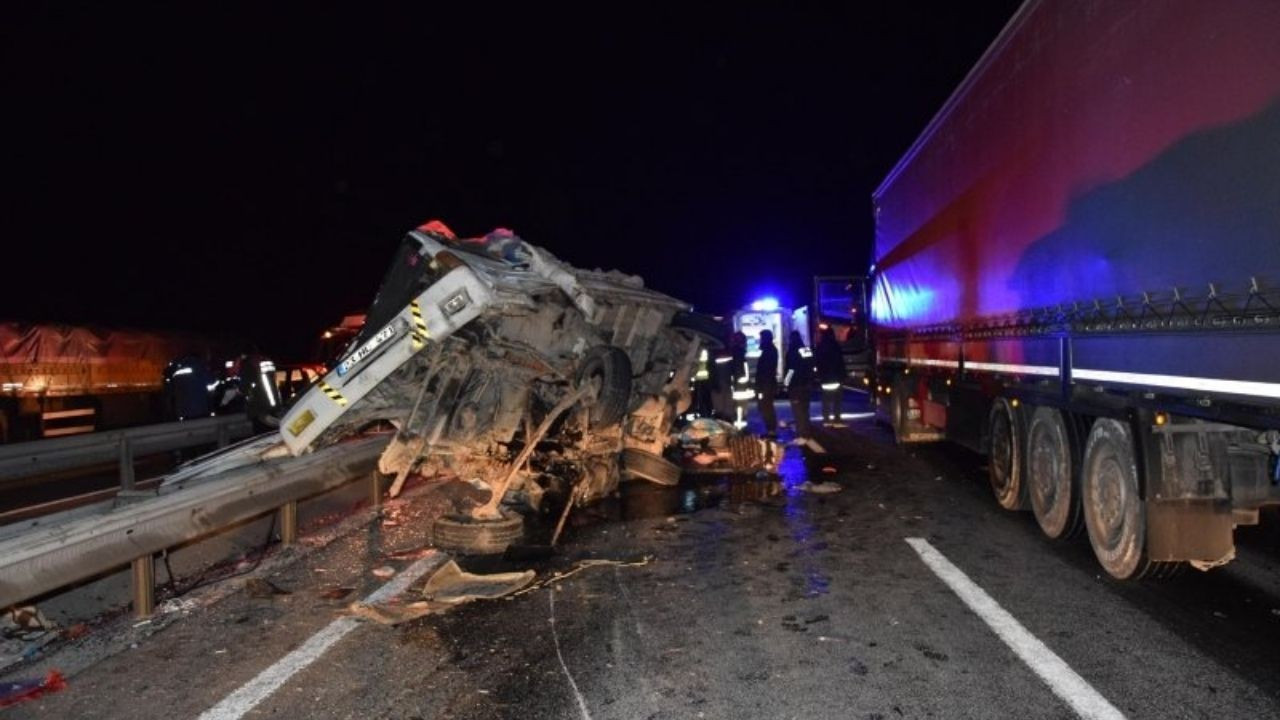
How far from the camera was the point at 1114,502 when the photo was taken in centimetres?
526

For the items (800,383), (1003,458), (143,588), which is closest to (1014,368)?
(1003,458)

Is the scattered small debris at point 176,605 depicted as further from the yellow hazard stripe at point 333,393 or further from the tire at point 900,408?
the tire at point 900,408

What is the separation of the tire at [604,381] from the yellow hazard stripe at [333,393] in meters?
2.01

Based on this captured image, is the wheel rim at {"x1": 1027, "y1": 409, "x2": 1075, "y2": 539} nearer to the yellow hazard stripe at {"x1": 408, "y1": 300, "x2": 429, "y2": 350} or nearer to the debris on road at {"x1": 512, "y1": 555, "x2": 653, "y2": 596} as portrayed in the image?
the debris on road at {"x1": 512, "y1": 555, "x2": 653, "y2": 596}

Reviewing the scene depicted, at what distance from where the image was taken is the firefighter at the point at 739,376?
15.0 m

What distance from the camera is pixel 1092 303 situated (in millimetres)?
5098

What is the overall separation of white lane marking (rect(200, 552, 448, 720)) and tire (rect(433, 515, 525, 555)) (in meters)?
0.70

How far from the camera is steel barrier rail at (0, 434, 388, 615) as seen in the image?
4.01 m

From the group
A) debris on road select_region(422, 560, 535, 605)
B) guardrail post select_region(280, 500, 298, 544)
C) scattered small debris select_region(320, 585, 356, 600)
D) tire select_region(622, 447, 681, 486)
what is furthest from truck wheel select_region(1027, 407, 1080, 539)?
guardrail post select_region(280, 500, 298, 544)

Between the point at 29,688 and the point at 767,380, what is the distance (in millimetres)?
10763

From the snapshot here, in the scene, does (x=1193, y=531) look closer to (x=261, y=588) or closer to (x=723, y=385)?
(x=261, y=588)

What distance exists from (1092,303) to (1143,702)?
99.0 inches

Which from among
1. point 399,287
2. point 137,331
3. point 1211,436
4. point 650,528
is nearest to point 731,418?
point 650,528

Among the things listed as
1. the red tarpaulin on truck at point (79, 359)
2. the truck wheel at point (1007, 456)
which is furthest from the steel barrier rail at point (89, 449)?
the red tarpaulin on truck at point (79, 359)
